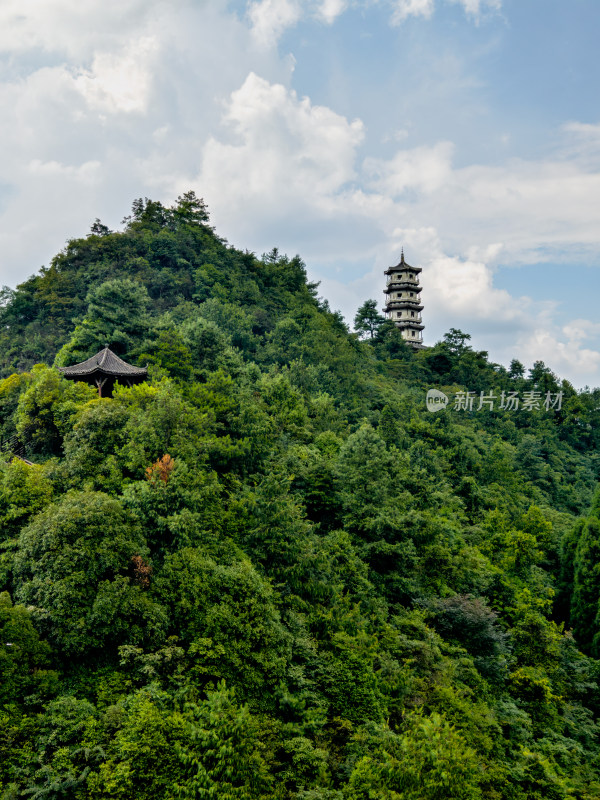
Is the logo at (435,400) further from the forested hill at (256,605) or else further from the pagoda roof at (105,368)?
the pagoda roof at (105,368)

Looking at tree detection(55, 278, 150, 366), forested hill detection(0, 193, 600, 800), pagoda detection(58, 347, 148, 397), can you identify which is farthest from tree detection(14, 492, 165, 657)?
tree detection(55, 278, 150, 366)

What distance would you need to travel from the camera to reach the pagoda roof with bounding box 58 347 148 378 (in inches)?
782

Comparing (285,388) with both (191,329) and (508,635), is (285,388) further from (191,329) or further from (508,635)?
(508,635)

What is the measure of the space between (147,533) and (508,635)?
11.2 m

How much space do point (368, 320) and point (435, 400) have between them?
15502 millimetres

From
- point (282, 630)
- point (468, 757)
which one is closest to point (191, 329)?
point (282, 630)

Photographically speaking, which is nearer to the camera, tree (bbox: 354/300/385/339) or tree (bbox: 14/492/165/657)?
tree (bbox: 14/492/165/657)

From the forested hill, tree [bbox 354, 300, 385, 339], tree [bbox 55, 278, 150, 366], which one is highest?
tree [bbox 354, 300, 385, 339]

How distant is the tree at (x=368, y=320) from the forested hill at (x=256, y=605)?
25.3 metres

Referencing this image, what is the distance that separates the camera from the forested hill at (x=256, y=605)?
8.70m

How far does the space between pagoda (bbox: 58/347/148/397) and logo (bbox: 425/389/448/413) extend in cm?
2264

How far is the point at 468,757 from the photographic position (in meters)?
8.90

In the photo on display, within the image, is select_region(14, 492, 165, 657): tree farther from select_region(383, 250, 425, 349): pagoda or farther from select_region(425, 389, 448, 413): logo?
select_region(383, 250, 425, 349): pagoda

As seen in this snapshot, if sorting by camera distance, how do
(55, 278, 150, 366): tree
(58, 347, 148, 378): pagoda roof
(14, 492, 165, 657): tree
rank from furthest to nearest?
(55, 278, 150, 366): tree < (58, 347, 148, 378): pagoda roof < (14, 492, 165, 657): tree
